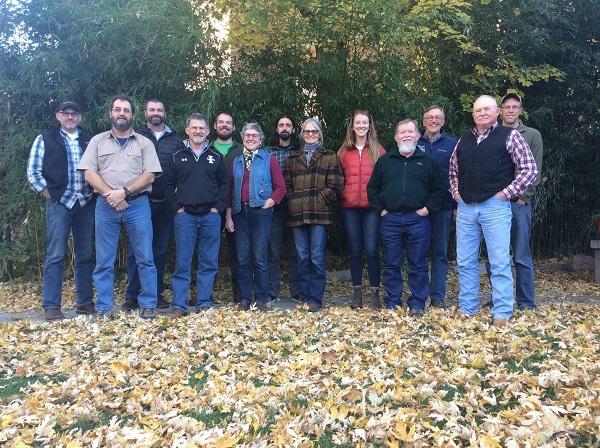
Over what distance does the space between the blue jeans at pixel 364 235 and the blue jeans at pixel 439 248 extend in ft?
1.48

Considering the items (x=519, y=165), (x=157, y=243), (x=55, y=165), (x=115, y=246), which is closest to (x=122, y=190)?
(x=115, y=246)

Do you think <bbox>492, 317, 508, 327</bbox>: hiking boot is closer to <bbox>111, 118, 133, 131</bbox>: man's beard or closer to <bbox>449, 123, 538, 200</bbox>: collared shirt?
<bbox>449, 123, 538, 200</bbox>: collared shirt

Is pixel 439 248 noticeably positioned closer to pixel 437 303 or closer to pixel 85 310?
pixel 437 303

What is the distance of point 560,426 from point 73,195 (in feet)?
11.8

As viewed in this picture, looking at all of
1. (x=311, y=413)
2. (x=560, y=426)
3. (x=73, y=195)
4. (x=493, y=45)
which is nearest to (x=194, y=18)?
(x=73, y=195)

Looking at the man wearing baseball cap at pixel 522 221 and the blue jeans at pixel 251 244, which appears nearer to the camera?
the man wearing baseball cap at pixel 522 221

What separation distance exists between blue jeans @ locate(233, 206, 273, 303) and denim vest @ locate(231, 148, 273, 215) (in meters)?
0.07

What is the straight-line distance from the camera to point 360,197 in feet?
15.5

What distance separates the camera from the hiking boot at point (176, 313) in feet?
14.7

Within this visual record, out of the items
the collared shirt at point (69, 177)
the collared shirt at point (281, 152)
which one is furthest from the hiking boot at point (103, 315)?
the collared shirt at point (281, 152)

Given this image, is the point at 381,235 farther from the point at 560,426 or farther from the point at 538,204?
the point at 538,204

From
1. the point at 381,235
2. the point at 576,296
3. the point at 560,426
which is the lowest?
the point at 576,296

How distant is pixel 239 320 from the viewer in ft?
13.8

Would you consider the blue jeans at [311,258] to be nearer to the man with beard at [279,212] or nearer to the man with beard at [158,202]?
the man with beard at [279,212]
